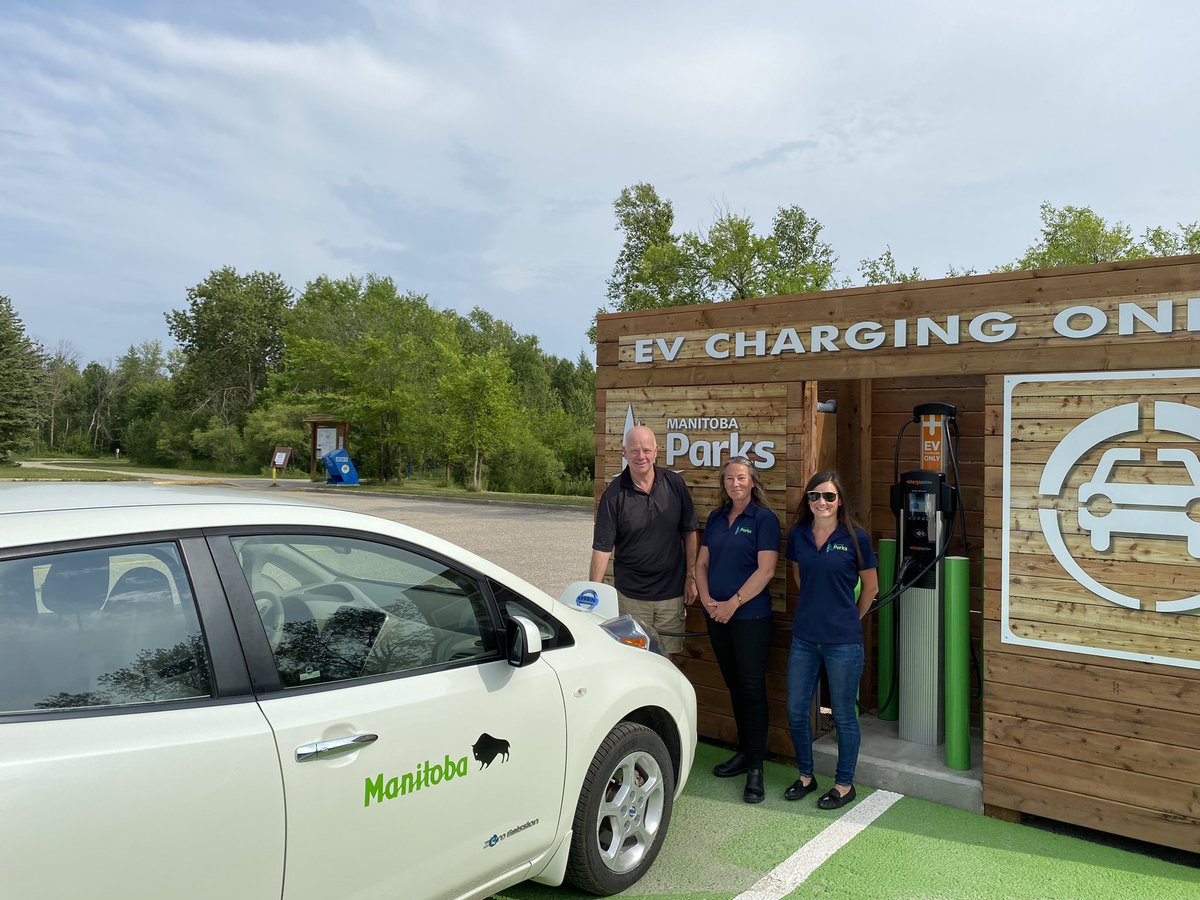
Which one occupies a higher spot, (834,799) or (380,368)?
(380,368)

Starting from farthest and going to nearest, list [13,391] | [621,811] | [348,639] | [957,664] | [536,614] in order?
[13,391], [957,664], [621,811], [536,614], [348,639]

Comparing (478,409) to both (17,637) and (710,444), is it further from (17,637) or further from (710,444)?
(17,637)

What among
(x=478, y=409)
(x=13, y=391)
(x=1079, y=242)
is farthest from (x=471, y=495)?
(x=13, y=391)

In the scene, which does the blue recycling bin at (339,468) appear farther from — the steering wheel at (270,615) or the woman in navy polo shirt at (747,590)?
the steering wheel at (270,615)

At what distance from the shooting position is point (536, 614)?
3.21 m

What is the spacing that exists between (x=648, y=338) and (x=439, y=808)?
143 inches

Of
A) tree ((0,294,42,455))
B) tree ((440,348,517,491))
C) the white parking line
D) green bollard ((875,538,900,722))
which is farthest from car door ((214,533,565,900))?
tree ((0,294,42,455))

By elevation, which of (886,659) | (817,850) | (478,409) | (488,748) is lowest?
(817,850)

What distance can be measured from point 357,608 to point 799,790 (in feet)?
8.98

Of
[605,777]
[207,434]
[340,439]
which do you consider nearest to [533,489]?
[340,439]

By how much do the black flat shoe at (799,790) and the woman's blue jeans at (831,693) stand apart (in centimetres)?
6

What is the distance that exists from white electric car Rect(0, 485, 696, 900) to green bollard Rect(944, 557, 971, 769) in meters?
2.14

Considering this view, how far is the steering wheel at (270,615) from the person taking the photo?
94.0 inches

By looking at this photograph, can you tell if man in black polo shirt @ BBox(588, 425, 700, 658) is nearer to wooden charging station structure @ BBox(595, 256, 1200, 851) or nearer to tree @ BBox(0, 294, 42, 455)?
wooden charging station structure @ BBox(595, 256, 1200, 851)
